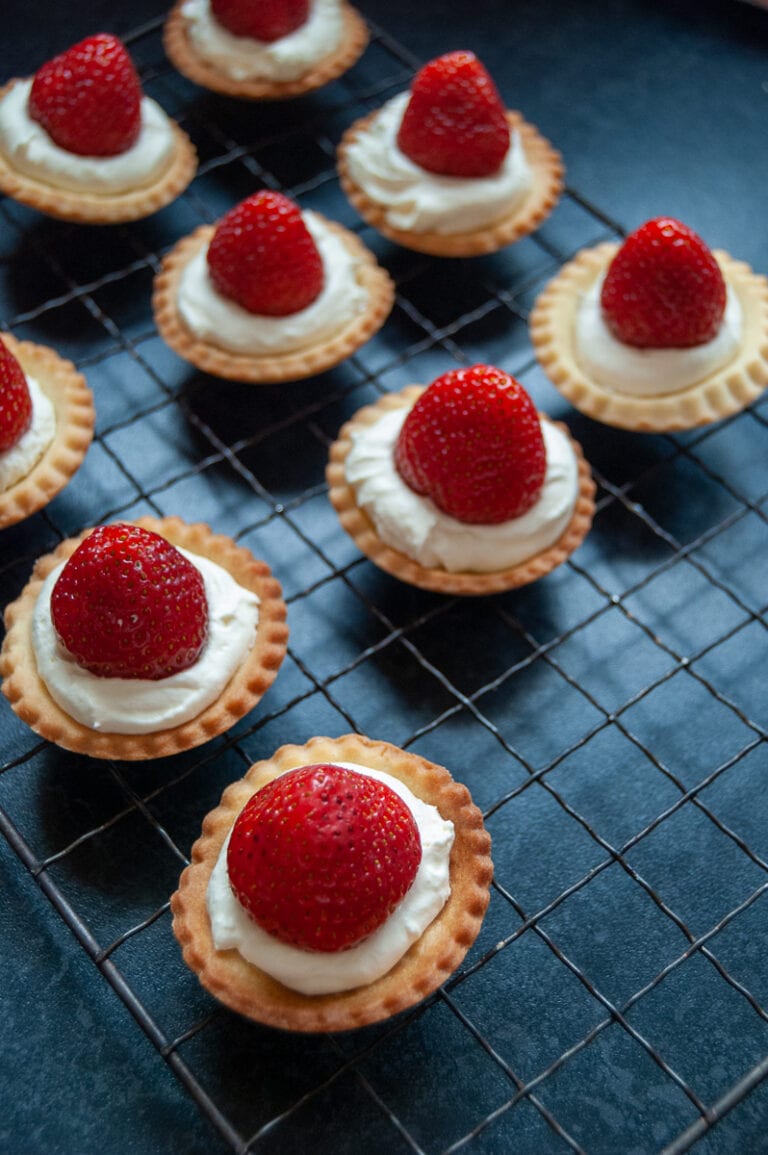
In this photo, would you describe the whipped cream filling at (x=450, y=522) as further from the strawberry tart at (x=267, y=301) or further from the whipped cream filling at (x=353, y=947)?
the whipped cream filling at (x=353, y=947)

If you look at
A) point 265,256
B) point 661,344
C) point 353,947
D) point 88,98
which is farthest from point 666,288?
point 353,947

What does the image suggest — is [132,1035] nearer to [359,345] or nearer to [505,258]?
[359,345]

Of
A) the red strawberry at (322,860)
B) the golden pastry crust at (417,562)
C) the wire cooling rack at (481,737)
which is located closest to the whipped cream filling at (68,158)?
the wire cooling rack at (481,737)

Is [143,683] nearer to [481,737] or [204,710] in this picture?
[204,710]

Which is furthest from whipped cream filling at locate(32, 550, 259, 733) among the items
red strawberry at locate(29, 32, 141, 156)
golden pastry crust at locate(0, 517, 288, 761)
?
red strawberry at locate(29, 32, 141, 156)

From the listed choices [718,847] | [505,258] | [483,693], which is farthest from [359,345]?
[718,847]

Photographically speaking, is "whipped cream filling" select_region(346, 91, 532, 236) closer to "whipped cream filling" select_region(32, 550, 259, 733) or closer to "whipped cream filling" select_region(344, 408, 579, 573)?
"whipped cream filling" select_region(344, 408, 579, 573)
